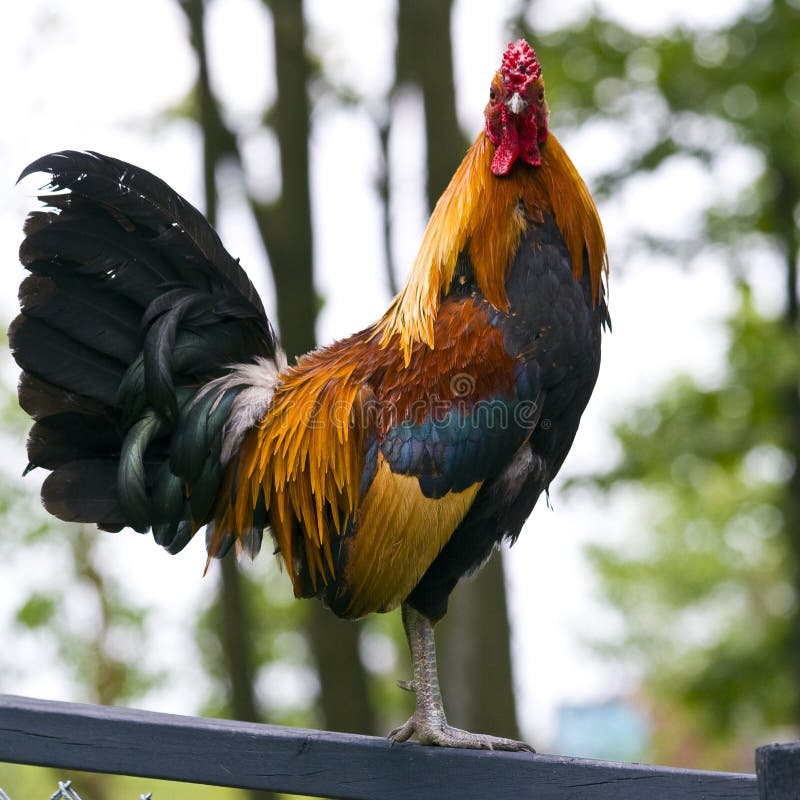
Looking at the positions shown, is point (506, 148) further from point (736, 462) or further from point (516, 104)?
point (736, 462)

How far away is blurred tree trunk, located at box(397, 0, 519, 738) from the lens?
8.13 metres

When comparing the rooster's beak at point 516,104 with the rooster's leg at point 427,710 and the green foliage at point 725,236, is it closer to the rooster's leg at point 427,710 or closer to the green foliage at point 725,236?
the rooster's leg at point 427,710

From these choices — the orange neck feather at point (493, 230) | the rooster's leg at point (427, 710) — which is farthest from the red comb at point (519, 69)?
the rooster's leg at point (427, 710)

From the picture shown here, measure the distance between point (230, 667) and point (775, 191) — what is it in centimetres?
640

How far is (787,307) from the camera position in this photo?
34.1 feet

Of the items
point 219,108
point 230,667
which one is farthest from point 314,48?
point 230,667

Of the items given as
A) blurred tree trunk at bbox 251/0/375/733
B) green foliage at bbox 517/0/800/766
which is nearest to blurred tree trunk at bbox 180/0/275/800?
blurred tree trunk at bbox 251/0/375/733

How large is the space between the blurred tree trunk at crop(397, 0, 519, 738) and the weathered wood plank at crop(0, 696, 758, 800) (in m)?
4.97

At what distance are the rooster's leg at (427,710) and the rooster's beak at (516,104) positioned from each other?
1540mm

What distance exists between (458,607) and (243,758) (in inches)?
215

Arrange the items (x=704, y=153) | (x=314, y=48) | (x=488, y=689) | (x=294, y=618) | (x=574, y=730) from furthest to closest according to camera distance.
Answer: (x=574, y=730), (x=294, y=618), (x=314, y=48), (x=704, y=153), (x=488, y=689)

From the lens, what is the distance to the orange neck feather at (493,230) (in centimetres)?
330

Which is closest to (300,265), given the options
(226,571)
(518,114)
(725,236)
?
(226,571)

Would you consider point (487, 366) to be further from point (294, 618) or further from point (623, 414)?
point (294, 618)
